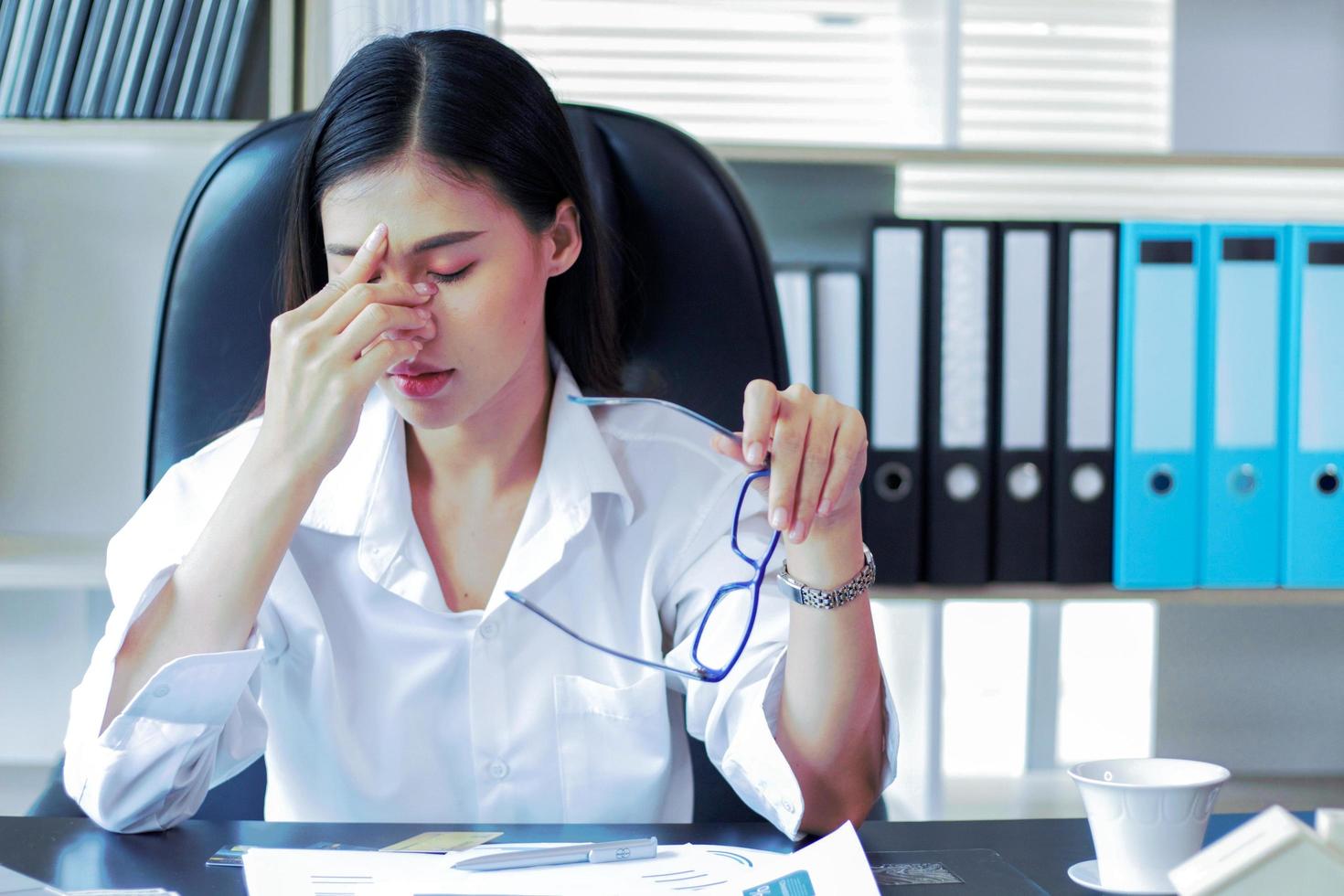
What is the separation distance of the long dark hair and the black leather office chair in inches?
1.4

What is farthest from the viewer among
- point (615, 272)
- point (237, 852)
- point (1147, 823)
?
point (615, 272)

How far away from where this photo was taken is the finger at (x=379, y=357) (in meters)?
0.97

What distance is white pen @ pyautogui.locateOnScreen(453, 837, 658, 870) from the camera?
691mm

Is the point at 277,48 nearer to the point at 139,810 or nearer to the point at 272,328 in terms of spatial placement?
the point at 272,328

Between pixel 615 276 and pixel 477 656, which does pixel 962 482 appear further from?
pixel 477 656

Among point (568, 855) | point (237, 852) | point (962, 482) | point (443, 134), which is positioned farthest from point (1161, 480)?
point (237, 852)

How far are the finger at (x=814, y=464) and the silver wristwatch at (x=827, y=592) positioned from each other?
0.25 ft

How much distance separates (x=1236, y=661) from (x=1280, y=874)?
1.63 meters

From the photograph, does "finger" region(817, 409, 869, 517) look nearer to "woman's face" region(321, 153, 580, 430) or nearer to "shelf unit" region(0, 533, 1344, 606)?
"woman's face" region(321, 153, 580, 430)

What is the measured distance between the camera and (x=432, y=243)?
3.31 feet

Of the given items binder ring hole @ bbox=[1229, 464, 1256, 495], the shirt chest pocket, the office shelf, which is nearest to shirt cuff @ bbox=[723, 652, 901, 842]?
the shirt chest pocket

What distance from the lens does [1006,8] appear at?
80.4 inches

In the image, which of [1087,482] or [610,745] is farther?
[1087,482]

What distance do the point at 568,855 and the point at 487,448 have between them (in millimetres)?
548
